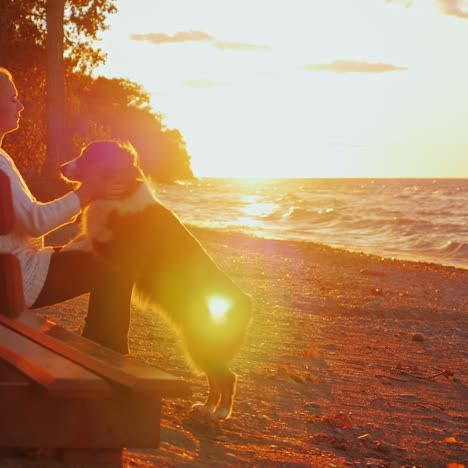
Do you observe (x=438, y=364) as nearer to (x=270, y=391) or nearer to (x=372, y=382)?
(x=372, y=382)

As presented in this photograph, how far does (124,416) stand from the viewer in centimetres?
277

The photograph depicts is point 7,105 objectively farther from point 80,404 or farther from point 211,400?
point 211,400

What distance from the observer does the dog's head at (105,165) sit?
3.62 metres

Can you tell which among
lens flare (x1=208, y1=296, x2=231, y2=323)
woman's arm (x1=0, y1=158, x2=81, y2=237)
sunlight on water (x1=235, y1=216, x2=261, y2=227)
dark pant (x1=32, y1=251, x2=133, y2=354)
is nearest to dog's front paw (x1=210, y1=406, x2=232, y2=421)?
lens flare (x1=208, y1=296, x2=231, y2=323)

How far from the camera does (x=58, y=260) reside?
358cm

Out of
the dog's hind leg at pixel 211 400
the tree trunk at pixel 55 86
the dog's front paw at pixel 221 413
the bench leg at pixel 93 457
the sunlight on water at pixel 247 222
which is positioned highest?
the tree trunk at pixel 55 86

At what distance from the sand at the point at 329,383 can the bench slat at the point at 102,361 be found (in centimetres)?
36

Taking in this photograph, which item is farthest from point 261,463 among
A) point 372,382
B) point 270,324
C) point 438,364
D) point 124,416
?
point 270,324

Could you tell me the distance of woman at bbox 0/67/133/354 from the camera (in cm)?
333

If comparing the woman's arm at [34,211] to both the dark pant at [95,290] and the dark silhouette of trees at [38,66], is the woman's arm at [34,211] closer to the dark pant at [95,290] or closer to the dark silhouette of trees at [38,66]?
the dark pant at [95,290]

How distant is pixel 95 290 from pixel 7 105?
91 cm

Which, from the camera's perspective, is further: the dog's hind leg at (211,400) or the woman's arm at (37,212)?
the dog's hind leg at (211,400)

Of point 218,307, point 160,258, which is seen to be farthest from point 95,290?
point 218,307

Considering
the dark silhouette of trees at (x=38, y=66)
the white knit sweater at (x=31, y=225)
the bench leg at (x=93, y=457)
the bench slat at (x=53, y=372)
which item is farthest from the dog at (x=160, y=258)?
the dark silhouette of trees at (x=38, y=66)
